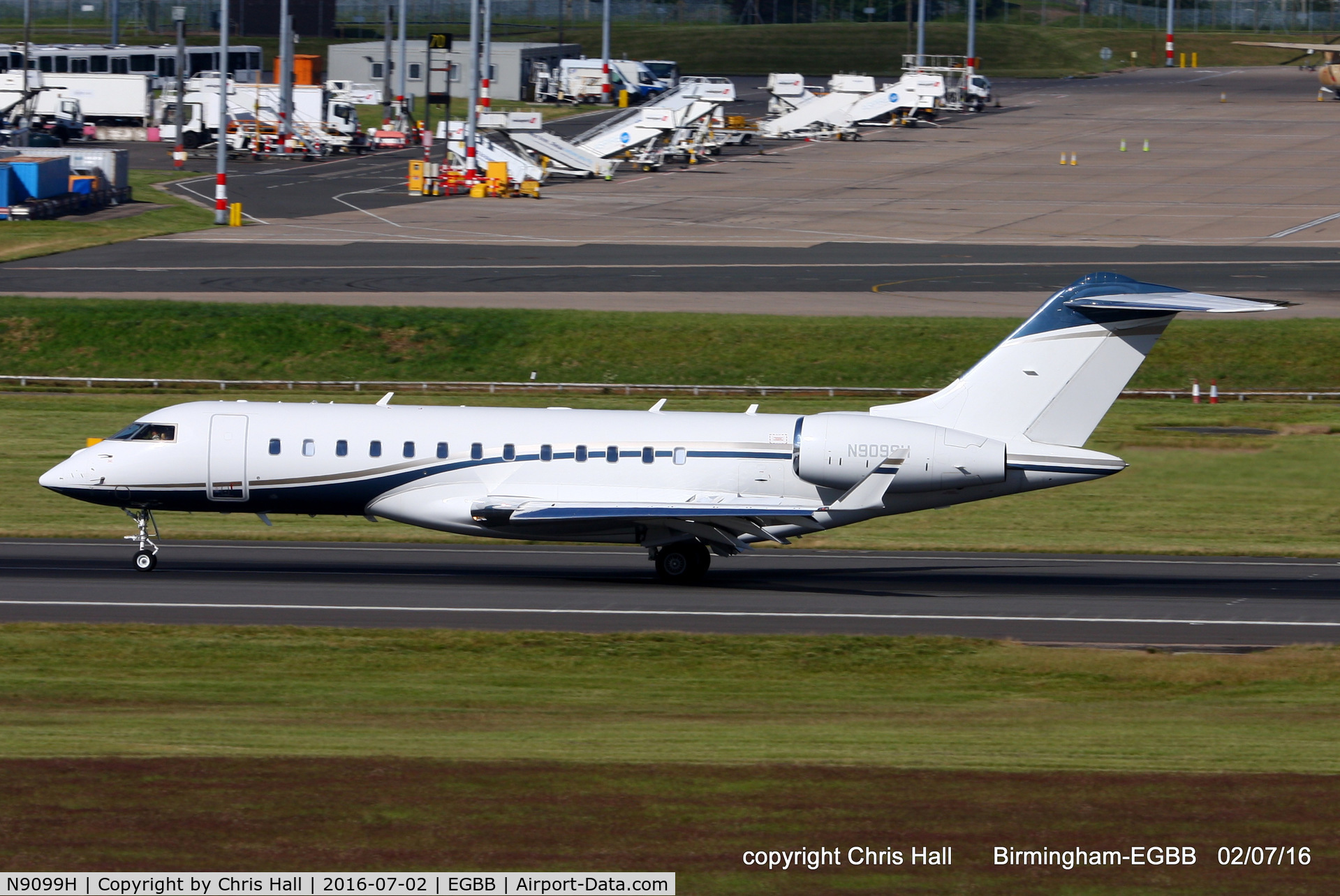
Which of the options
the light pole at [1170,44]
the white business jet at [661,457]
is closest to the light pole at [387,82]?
the light pole at [1170,44]

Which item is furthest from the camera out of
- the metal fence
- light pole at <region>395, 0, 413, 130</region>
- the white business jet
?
light pole at <region>395, 0, 413, 130</region>

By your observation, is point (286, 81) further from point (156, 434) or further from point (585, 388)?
point (156, 434)

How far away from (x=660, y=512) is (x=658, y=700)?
316 inches

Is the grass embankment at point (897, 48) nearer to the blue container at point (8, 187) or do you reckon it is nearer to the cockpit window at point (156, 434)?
the blue container at point (8, 187)

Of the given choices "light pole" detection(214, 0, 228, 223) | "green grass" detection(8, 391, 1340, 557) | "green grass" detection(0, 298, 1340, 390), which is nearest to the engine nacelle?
Answer: "green grass" detection(8, 391, 1340, 557)

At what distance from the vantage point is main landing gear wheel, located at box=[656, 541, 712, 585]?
1231 inches

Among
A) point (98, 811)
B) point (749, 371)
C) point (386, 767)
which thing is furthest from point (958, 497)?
point (749, 371)

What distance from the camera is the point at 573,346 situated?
178 ft

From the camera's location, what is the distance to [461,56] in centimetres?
15000

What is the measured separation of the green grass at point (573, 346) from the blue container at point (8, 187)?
2490 centimetres

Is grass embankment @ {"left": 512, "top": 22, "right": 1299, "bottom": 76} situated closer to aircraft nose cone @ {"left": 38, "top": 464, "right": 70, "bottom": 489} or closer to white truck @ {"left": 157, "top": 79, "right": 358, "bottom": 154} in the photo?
white truck @ {"left": 157, "top": 79, "right": 358, "bottom": 154}

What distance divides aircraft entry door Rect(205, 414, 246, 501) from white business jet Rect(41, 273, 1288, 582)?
0.10ft

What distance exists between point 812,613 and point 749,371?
81.4 ft

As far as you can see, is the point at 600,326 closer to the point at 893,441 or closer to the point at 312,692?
the point at 893,441
